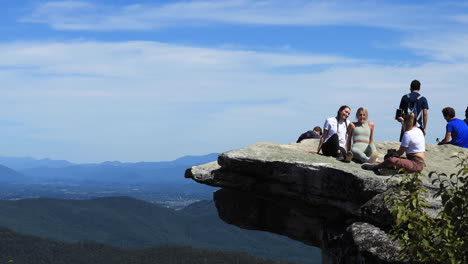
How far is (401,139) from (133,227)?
108m

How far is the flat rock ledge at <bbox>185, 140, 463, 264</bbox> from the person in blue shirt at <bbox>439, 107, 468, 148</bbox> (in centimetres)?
74

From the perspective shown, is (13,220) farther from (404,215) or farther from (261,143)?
(404,215)

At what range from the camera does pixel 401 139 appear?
1834cm

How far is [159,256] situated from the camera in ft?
160

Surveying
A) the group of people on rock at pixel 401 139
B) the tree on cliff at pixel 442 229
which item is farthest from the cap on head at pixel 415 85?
the tree on cliff at pixel 442 229

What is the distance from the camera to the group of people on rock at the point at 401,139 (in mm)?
14453

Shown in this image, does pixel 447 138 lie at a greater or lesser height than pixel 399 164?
greater

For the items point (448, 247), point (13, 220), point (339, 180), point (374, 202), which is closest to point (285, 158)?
point (339, 180)

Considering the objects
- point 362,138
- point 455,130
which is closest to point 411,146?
point 362,138

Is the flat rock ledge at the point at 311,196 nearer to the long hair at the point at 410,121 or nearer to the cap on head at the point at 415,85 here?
the long hair at the point at 410,121

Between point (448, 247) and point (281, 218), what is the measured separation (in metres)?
10.3

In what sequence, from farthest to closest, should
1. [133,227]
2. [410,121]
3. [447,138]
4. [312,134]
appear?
[133,227], [312,134], [447,138], [410,121]

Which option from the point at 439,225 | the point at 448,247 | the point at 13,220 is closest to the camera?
the point at 448,247

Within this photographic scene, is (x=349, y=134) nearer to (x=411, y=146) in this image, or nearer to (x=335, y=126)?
(x=335, y=126)
